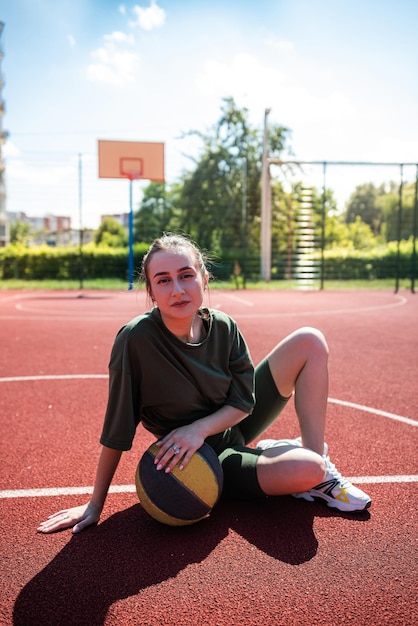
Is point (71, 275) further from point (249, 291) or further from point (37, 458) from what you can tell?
point (37, 458)

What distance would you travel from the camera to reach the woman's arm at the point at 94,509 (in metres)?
2.29

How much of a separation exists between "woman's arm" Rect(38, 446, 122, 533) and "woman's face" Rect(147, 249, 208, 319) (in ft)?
1.98

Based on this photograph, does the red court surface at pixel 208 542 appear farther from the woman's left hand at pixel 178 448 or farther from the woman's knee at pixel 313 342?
the woman's knee at pixel 313 342

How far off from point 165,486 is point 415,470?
4.52 feet

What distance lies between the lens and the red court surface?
1785 mm

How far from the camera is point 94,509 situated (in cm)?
233

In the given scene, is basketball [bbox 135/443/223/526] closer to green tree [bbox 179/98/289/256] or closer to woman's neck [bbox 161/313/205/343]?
woman's neck [bbox 161/313/205/343]

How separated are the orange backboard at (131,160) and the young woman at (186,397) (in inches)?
652

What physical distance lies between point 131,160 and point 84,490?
56.6 feet

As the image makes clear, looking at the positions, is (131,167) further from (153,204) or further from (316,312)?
(153,204)

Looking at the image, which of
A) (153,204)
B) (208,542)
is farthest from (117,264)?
(153,204)

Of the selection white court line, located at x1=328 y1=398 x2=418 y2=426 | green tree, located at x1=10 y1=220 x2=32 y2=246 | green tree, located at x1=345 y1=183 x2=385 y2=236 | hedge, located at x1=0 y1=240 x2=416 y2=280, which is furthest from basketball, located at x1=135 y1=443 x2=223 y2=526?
green tree, located at x1=10 y1=220 x2=32 y2=246

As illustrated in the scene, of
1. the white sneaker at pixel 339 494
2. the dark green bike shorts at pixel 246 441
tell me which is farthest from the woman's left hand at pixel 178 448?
the white sneaker at pixel 339 494

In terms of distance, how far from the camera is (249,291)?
1645 cm
